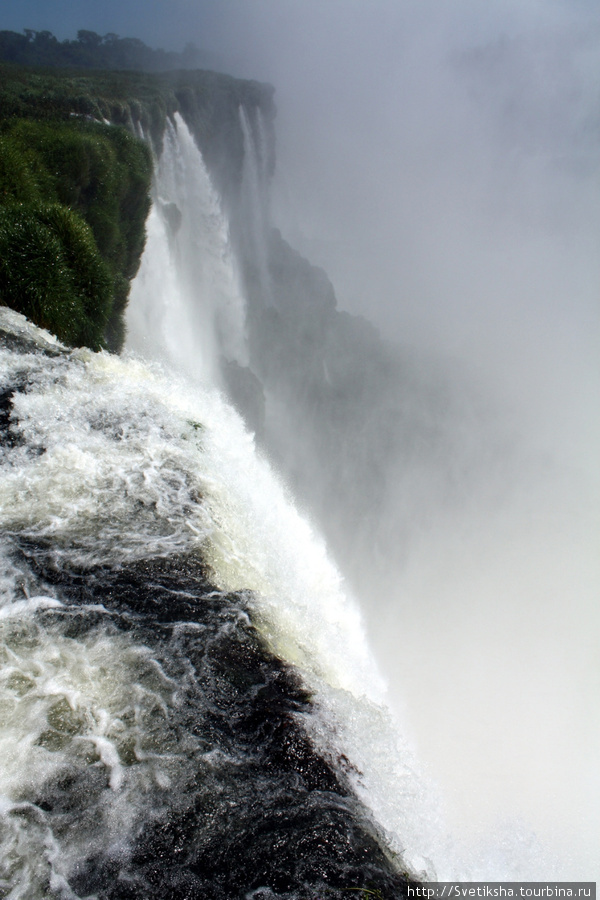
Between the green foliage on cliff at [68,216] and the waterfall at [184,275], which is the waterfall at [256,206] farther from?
the green foliage on cliff at [68,216]

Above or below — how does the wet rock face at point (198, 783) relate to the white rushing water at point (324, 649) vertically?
above

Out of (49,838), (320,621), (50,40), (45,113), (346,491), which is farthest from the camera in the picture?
(50,40)

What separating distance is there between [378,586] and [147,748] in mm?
62930

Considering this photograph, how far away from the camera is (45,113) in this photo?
2456 cm

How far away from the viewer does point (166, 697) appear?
4500 millimetres

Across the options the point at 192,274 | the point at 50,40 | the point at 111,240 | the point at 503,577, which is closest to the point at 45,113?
the point at 111,240

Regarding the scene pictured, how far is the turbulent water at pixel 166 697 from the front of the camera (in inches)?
136

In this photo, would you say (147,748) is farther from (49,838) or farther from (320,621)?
(320,621)

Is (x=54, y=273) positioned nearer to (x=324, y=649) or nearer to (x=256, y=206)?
(x=324, y=649)

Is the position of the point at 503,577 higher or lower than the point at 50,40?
lower

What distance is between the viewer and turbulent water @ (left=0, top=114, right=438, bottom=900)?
3461 millimetres

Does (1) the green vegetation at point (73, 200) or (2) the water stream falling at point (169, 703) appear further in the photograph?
(1) the green vegetation at point (73, 200)

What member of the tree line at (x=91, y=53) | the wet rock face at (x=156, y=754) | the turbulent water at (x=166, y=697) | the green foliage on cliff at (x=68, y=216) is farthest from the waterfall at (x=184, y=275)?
the tree line at (x=91, y=53)

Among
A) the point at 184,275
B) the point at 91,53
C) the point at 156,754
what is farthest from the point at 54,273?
the point at 91,53
